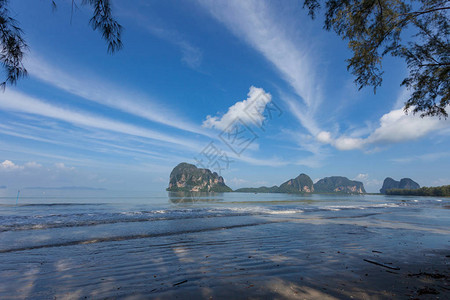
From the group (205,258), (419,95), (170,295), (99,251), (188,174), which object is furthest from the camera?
(188,174)

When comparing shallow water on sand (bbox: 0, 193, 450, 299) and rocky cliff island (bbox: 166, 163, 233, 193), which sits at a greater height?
rocky cliff island (bbox: 166, 163, 233, 193)

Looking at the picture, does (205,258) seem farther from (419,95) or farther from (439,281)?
(419,95)

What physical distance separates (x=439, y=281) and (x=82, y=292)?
25.3ft

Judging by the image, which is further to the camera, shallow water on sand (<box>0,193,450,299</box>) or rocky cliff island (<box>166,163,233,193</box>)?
rocky cliff island (<box>166,163,233,193</box>)

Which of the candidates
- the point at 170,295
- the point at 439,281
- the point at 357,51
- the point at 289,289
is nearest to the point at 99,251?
the point at 170,295

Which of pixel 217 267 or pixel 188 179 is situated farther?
pixel 188 179

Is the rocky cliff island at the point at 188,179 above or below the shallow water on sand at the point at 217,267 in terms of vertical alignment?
above

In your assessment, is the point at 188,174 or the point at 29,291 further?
the point at 188,174

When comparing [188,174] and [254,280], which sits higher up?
[188,174]

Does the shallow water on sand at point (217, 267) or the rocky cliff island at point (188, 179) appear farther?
the rocky cliff island at point (188, 179)

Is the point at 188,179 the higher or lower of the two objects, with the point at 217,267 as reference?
higher

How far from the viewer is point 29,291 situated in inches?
171

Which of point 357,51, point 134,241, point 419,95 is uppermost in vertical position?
point 357,51

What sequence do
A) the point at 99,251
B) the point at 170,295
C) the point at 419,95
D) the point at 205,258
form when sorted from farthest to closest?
the point at 419,95, the point at 99,251, the point at 205,258, the point at 170,295
